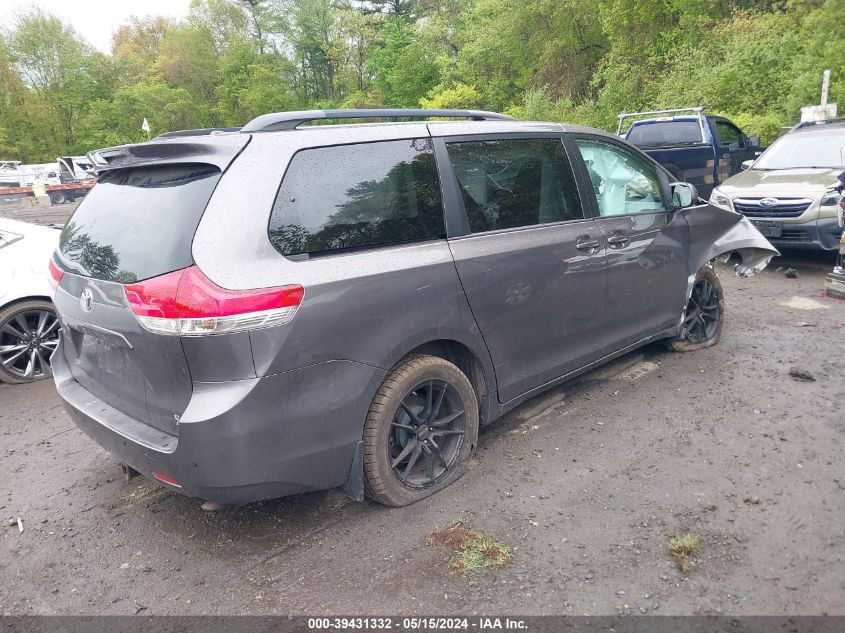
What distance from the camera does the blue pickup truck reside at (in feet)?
35.8

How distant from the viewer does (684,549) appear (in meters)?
2.80

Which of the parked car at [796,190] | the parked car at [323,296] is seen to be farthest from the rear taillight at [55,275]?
the parked car at [796,190]

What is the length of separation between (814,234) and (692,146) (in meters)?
3.81

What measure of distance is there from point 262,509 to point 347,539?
A: 575 millimetres

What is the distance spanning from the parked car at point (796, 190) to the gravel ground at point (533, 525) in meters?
3.90

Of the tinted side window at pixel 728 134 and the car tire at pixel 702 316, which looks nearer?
the car tire at pixel 702 316

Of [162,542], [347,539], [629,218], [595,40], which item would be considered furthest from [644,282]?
[595,40]

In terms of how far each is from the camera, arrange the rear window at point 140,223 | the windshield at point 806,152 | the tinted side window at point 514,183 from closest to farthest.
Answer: the rear window at point 140,223 < the tinted side window at point 514,183 < the windshield at point 806,152

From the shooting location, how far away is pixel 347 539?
10.0 feet

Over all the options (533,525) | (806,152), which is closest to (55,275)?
(533,525)

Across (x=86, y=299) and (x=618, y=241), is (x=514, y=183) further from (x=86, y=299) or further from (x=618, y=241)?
(x=86, y=299)

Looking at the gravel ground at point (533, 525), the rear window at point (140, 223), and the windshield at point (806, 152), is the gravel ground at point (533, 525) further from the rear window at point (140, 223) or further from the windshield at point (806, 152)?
the windshield at point (806, 152)

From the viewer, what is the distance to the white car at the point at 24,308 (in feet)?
18.0

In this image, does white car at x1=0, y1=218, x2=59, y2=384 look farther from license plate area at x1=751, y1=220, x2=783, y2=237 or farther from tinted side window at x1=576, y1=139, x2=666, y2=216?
license plate area at x1=751, y1=220, x2=783, y2=237
